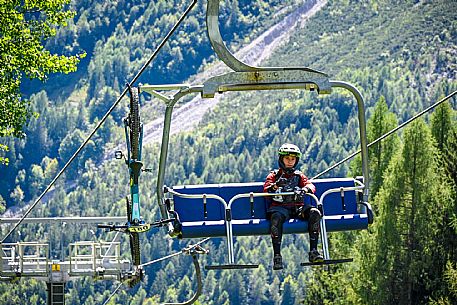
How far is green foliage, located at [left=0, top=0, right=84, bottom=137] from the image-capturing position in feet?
76.6

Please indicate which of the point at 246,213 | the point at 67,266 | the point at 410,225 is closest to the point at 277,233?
the point at 246,213

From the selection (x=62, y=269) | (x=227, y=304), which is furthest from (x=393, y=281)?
(x=227, y=304)

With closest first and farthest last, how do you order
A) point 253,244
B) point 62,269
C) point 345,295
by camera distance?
point 62,269
point 345,295
point 253,244

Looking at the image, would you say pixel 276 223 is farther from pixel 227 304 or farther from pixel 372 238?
pixel 227 304

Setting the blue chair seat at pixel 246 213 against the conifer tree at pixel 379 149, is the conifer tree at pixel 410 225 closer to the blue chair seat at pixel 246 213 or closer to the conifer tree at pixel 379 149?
the conifer tree at pixel 379 149

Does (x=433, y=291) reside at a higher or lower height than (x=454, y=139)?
lower

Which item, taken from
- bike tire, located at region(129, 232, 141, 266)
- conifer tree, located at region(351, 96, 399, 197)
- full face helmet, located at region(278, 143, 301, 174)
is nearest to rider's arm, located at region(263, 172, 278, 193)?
full face helmet, located at region(278, 143, 301, 174)

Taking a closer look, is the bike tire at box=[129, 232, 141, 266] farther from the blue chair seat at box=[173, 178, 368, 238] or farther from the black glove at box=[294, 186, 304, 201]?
the black glove at box=[294, 186, 304, 201]

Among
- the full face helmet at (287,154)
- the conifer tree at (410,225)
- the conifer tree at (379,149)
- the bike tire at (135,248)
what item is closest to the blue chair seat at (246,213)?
the full face helmet at (287,154)

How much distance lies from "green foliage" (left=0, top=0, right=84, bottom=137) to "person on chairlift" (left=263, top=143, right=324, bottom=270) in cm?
857

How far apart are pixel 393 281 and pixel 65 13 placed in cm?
2362

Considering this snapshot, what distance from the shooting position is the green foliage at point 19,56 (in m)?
23.3

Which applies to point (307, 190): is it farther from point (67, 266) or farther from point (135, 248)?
point (67, 266)

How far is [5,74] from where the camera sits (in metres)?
24.0
